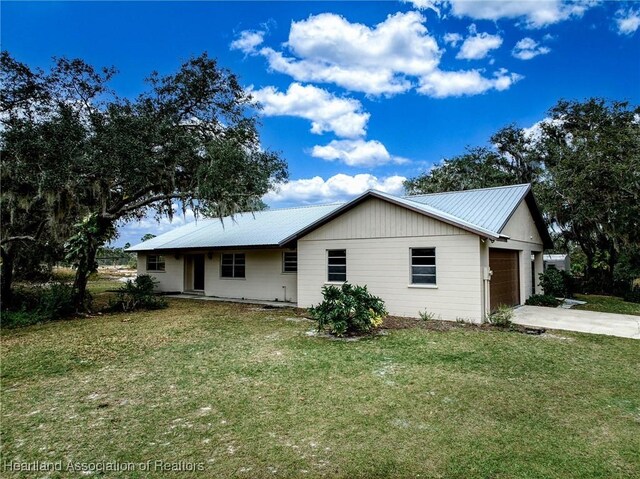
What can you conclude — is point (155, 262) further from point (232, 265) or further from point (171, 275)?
point (232, 265)

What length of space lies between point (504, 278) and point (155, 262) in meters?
17.6

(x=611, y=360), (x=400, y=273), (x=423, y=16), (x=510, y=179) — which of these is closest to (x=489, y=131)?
(x=510, y=179)

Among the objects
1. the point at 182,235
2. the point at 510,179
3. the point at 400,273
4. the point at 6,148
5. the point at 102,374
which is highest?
the point at 510,179

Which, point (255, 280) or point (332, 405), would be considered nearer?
point (332, 405)

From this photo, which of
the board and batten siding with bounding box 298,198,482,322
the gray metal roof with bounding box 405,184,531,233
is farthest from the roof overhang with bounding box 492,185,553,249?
the board and batten siding with bounding box 298,198,482,322

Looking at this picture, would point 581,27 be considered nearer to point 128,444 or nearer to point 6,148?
point 128,444

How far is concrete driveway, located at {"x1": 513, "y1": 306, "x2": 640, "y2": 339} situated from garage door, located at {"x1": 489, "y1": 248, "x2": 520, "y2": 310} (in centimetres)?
60

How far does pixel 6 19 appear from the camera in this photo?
30.7 ft

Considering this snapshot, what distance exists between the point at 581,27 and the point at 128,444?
1815 cm

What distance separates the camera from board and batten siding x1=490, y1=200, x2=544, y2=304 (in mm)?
13172

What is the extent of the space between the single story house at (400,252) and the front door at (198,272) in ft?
1.51

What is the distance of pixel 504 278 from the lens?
42.7 ft

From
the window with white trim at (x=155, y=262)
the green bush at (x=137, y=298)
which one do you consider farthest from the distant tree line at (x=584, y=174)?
the window with white trim at (x=155, y=262)

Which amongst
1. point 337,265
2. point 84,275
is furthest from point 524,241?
point 84,275
